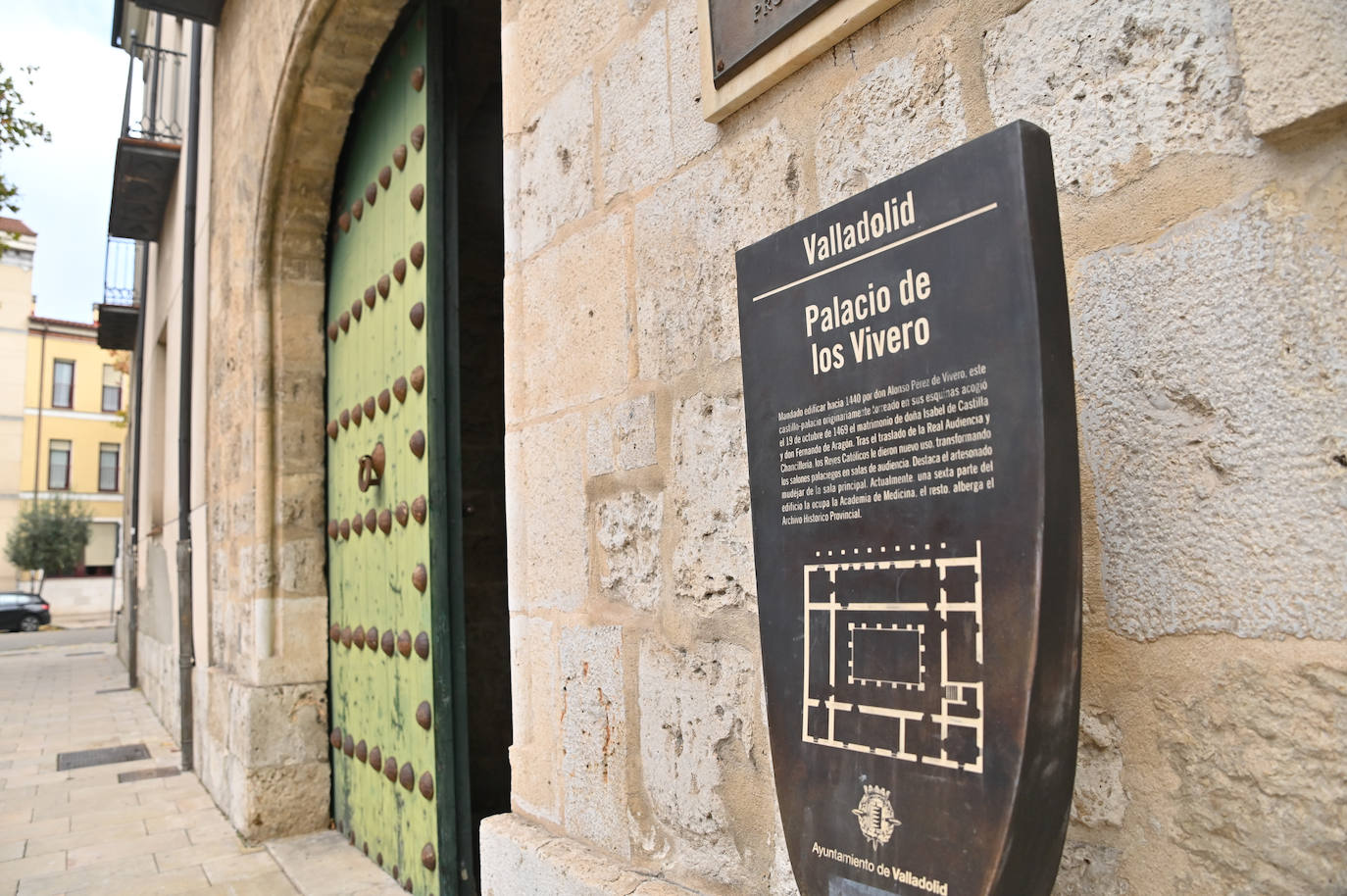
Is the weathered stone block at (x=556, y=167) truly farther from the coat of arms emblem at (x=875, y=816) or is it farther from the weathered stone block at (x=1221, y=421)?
the coat of arms emblem at (x=875, y=816)

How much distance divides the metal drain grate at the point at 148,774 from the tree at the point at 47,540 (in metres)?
25.4

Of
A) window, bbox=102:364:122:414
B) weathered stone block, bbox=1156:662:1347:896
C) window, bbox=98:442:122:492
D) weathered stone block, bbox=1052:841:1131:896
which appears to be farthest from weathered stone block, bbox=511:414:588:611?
window, bbox=98:442:122:492

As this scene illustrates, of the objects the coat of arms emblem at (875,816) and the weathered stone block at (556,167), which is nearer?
the coat of arms emblem at (875,816)

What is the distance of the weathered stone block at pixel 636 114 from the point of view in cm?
158

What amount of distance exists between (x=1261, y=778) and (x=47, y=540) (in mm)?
31388

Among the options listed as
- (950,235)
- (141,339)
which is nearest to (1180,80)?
(950,235)

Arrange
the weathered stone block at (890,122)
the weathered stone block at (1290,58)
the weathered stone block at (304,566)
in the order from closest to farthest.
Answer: the weathered stone block at (1290,58) < the weathered stone block at (890,122) < the weathered stone block at (304,566)

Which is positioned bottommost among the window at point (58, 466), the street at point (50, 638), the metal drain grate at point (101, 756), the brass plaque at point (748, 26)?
the street at point (50, 638)

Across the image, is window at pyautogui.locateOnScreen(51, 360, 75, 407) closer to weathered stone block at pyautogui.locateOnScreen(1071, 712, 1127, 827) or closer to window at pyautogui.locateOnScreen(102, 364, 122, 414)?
window at pyautogui.locateOnScreen(102, 364, 122, 414)

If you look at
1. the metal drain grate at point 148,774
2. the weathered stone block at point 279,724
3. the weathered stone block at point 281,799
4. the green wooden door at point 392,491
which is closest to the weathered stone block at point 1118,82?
the green wooden door at point 392,491

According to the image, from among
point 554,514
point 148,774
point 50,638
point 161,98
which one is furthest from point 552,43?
point 50,638

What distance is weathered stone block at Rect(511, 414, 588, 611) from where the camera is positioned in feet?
5.68

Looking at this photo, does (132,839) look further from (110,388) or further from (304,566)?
(110,388)

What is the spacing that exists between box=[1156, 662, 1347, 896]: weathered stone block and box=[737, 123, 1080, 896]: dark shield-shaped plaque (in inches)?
6.2
